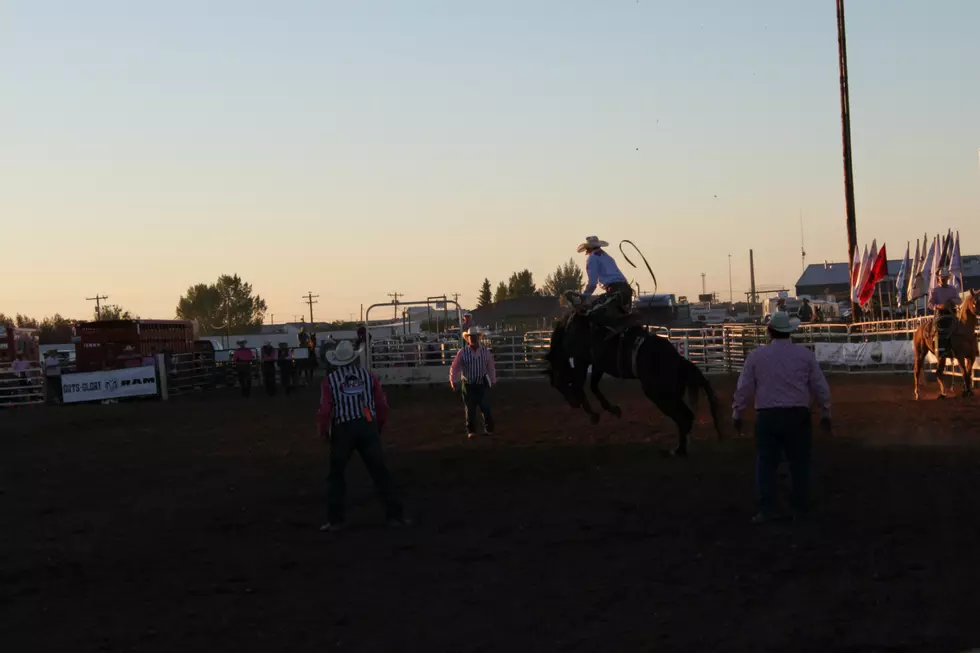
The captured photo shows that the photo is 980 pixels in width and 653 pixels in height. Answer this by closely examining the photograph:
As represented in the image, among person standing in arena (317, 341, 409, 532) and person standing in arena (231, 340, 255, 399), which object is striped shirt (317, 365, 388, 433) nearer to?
person standing in arena (317, 341, 409, 532)

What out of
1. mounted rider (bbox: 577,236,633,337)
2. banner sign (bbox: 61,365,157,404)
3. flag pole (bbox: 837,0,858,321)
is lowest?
banner sign (bbox: 61,365,157,404)

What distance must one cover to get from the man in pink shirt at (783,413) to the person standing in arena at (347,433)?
2.90m

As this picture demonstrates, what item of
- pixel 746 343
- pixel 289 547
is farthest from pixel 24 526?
pixel 746 343

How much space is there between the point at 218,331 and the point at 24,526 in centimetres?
14337

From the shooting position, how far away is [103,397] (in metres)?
30.8

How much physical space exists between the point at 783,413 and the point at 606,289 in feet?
15.7

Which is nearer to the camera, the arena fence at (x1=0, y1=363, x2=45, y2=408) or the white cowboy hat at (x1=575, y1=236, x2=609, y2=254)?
the white cowboy hat at (x1=575, y1=236, x2=609, y2=254)

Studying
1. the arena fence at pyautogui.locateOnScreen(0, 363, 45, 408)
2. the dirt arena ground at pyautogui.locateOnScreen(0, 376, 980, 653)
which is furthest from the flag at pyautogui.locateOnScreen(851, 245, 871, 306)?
the arena fence at pyautogui.locateOnScreen(0, 363, 45, 408)

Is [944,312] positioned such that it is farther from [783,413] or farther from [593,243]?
[783,413]

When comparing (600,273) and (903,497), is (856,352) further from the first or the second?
(903,497)

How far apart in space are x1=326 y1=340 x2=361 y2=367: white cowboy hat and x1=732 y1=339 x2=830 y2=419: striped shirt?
3.11 metres

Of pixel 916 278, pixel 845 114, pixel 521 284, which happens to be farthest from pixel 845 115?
pixel 521 284

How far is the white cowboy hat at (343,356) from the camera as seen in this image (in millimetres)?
9266

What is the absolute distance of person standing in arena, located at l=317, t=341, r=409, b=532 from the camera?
911 centimetres
